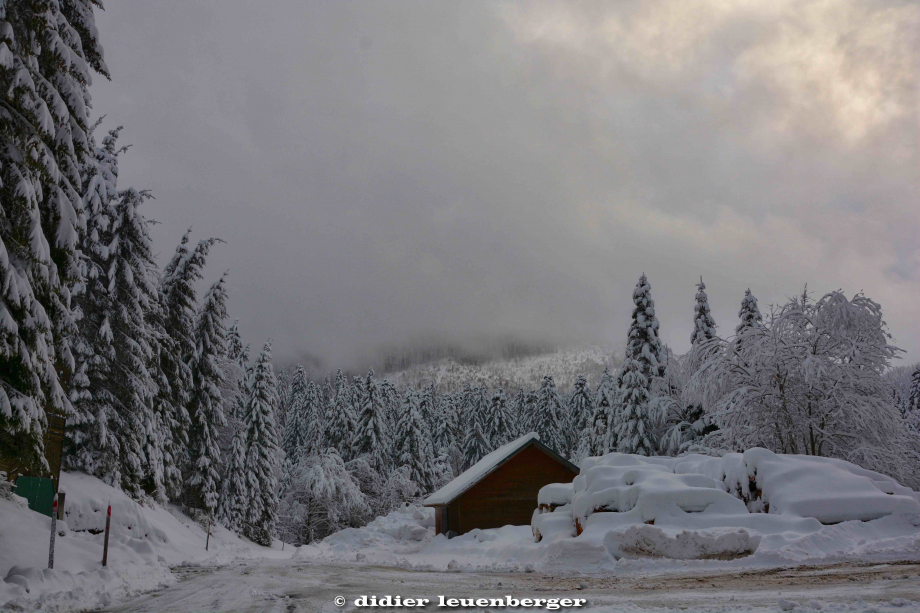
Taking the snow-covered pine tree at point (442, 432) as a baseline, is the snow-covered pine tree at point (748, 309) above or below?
above

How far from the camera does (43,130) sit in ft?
33.4

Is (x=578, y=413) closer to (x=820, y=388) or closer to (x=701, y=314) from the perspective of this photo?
(x=701, y=314)

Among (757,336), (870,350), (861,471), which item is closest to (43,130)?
(861,471)

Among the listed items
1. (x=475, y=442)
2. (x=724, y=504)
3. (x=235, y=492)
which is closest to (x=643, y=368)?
(x=724, y=504)

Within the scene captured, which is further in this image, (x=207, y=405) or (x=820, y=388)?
A: (x=207, y=405)

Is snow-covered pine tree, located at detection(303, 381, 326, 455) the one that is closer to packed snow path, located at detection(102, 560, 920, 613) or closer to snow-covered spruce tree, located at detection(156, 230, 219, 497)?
snow-covered spruce tree, located at detection(156, 230, 219, 497)

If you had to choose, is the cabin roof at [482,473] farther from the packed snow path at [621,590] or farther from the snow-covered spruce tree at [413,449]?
the snow-covered spruce tree at [413,449]

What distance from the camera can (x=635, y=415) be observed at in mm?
34562

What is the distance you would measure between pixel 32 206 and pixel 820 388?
2507cm

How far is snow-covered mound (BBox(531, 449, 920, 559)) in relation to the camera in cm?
1332

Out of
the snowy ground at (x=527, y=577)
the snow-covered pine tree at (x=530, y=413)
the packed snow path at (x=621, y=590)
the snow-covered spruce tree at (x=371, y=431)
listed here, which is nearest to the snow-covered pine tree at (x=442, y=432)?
the snow-covered pine tree at (x=530, y=413)

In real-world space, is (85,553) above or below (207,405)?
below

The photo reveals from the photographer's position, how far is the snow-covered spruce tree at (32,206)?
973 centimetres

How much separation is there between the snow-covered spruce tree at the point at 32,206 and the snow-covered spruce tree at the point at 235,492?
86.2 feet
